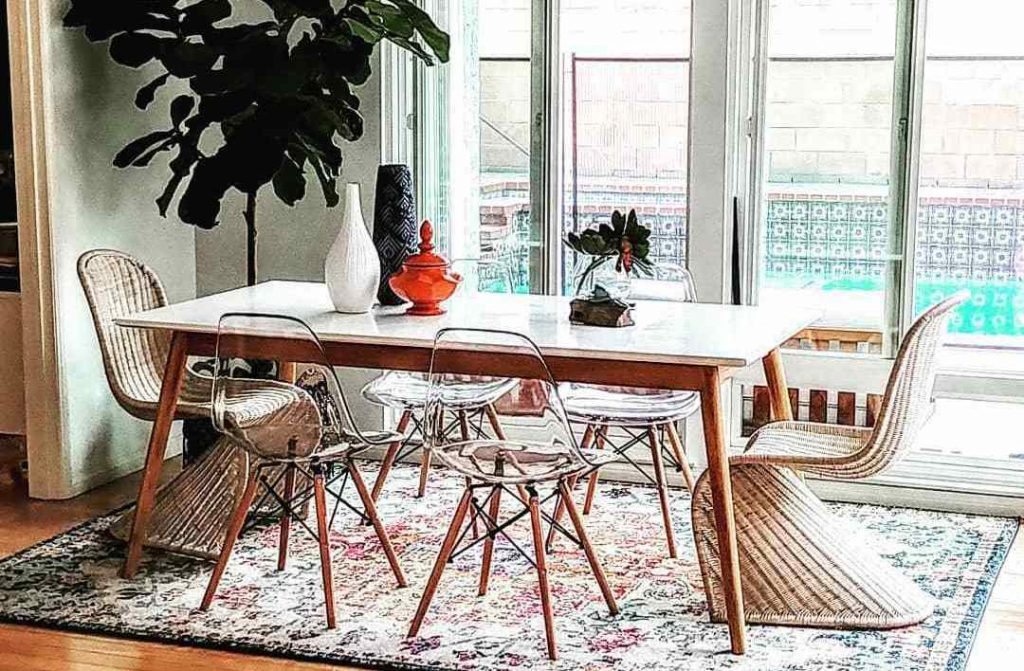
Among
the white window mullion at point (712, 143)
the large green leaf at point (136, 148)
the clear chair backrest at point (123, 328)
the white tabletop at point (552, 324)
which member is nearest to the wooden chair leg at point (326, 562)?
the white tabletop at point (552, 324)

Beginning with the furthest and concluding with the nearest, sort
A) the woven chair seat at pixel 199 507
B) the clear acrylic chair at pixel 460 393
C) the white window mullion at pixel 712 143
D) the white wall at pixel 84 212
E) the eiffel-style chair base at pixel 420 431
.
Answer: the white window mullion at pixel 712 143
the white wall at pixel 84 212
the eiffel-style chair base at pixel 420 431
the woven chair seat at pixel 199 507
the clear acrylic chair at pixel 460 393

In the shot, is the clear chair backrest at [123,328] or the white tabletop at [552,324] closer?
the white tabletop at [552,324]

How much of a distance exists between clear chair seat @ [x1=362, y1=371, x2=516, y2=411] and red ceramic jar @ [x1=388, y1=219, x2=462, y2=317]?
22 cm

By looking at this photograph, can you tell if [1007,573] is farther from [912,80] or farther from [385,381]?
[385,381]

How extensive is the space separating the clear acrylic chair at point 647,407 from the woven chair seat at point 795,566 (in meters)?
0.38

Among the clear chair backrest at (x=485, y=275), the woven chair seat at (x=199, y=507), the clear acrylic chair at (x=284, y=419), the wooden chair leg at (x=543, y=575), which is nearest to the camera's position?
the wooden chair leg at (x=543, y=575)

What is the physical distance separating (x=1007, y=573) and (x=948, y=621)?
20.2 inches

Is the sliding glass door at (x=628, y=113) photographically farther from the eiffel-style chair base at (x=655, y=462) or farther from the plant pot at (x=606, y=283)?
the plant pot at (x=606, y=283)

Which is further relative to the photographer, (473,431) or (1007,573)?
(473,431)

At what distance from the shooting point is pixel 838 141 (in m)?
4.96

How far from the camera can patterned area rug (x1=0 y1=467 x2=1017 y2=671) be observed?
3.66 meters

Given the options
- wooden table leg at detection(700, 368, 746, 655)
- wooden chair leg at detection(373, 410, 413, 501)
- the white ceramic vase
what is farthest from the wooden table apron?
wooden chair leg at detection(373, 410, 413, 501)

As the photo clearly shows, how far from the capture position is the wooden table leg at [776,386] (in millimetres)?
4242

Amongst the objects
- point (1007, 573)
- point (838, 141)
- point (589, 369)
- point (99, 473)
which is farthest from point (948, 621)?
point (99, 473)
